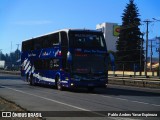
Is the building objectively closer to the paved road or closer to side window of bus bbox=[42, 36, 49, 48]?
side window of bus bbox=[42, 36, 49, 48]


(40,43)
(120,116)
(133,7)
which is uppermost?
(133,7)

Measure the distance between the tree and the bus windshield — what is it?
6184 cm

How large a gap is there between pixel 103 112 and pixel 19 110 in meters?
2.98

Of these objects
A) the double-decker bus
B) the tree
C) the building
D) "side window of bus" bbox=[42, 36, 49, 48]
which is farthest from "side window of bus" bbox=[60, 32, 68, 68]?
the building

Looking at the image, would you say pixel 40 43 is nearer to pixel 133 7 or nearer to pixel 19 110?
pixel 19 110

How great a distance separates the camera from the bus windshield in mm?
24906

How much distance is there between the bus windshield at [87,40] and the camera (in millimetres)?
24906

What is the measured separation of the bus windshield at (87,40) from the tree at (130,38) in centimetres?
6184

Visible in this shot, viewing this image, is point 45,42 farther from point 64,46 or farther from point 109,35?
point 109,35

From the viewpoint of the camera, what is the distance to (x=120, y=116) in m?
13.0

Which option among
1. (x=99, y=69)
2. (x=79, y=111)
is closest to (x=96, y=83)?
(x=99, y=69)

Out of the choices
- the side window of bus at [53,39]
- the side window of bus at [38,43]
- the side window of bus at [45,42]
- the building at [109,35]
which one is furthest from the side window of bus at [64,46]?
the building at [109,35]

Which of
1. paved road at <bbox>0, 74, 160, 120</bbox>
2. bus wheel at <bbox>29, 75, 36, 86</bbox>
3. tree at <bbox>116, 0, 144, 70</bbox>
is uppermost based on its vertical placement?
tree at <bbox>116, 0, 144, 70</bbox>

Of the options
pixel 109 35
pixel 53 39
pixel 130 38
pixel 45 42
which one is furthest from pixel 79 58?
pixel 109 35
